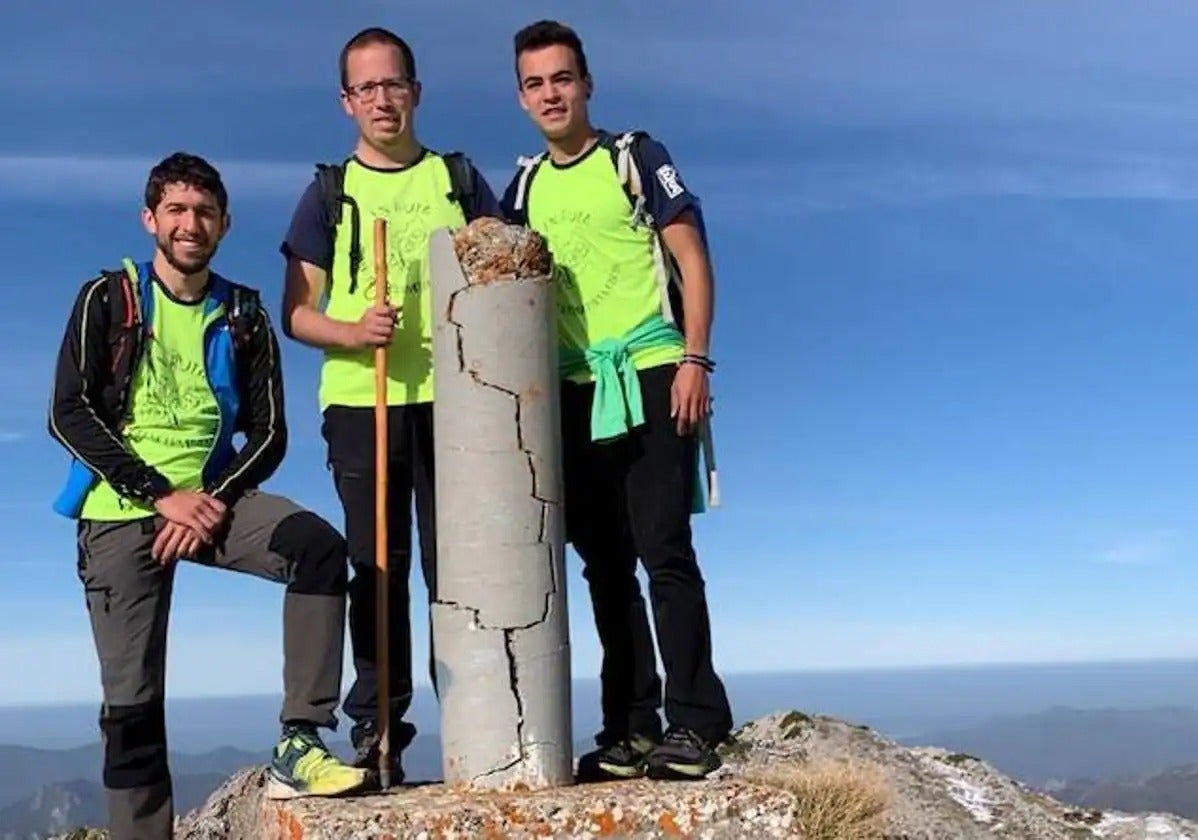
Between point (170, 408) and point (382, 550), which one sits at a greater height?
point (170, 408)

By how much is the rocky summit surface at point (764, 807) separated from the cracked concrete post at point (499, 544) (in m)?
0.25

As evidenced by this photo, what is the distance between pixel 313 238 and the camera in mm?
6852

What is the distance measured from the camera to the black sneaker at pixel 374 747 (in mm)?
6496

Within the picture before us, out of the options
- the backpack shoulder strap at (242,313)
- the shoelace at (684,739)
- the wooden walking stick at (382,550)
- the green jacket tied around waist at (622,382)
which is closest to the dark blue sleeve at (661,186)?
the green jacket tied around waist at (622,382)

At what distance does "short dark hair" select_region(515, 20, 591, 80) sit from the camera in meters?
6.82

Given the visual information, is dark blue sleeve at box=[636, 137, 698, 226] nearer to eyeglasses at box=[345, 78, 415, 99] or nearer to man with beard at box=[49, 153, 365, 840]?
eyeglasses at box=[345, 78, 415, 99]

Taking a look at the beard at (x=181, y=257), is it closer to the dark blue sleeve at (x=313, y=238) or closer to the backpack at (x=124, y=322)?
the backpack at (x=124, y=322)

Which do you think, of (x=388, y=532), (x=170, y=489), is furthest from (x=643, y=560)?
(x=170, y=489)

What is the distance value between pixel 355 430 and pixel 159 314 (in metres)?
1.10

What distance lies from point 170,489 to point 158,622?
2.24 feet

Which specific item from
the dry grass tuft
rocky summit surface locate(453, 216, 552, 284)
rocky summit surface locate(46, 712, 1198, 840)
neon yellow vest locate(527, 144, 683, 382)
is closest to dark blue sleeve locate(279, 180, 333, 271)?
rocky summit surface locate(453, 216, 552, 284)

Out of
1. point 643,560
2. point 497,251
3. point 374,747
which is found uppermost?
point 497,251

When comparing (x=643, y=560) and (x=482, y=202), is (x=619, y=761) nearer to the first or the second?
(x=643, y=560)

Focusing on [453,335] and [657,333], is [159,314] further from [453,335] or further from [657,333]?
[657,333]
